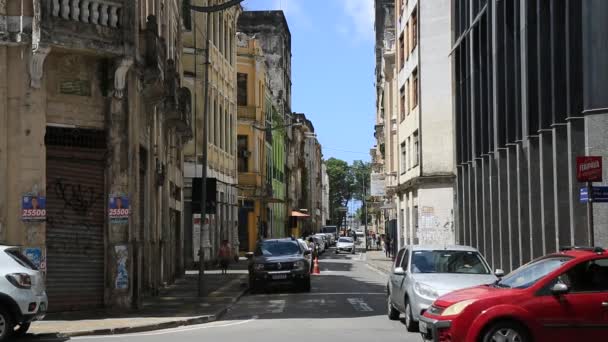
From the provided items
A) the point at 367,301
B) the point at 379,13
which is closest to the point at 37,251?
the point at 367,301

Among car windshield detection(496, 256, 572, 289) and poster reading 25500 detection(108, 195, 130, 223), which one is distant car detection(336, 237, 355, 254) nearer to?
poster reading 25500 detection(108, 195, 130, 223)

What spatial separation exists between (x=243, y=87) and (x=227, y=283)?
1165 inches

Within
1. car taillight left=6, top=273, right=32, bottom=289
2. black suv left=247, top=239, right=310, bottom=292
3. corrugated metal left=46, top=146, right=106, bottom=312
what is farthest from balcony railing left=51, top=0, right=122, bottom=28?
→ black suv left=247, top=239, right=310, bottom=292

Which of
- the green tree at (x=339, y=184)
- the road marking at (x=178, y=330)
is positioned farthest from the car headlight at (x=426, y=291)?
the green tree at (x=339, y=184)

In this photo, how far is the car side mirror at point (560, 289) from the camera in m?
11.1

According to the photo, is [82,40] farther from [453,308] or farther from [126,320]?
[453,308]

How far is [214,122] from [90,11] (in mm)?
24889

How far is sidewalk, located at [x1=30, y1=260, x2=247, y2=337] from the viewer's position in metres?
16.8

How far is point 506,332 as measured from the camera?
1127 centimetres

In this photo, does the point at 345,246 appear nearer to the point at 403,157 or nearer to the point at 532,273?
the point at 403,157

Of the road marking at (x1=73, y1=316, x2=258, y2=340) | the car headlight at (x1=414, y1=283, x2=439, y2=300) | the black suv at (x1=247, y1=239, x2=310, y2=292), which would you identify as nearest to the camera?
the car headlight at (x1=414, y1=283, x2=439, y2=300)

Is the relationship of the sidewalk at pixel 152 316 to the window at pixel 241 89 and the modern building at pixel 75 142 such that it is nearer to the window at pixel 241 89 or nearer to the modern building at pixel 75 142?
the modern building at pixel 75 142

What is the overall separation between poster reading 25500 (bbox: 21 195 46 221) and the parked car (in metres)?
7.44

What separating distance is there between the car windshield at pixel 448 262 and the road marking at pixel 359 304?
432cm
